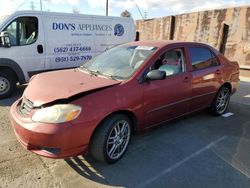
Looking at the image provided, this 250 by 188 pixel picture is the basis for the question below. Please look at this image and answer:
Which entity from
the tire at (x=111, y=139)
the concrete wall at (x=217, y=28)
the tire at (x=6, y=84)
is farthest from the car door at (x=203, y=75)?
the concrete wall at (x=217, y=28)

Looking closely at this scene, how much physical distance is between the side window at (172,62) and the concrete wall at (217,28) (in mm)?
7131

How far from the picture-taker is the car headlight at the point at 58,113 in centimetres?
275

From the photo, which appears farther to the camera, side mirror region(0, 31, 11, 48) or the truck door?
the truck door

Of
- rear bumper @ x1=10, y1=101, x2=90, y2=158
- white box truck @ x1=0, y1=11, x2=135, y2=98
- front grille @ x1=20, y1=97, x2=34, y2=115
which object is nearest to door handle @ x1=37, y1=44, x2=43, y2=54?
white box truck @ x1=0, y1=11, x2=135, y2=98

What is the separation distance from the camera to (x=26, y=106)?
3189mm

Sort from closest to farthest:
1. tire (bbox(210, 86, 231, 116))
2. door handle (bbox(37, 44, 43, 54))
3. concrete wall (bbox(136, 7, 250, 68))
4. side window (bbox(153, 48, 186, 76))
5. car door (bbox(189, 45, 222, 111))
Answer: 1. side window (bbox(153, 48, 186, 76))
2. car door (bbox(189, 45, 222, 111))
3. tire (bbox(210, 86, 231, 116))
4. door handle (bbox(37, 44, 43, 54))
5. concrete wall (bbox(136, 7, 250, 68))

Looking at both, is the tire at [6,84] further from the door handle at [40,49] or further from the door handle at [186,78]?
the door handle at [186,78]

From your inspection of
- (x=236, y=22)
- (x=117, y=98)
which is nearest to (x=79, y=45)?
(x=117, y=98)

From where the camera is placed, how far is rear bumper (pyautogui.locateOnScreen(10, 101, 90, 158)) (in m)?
2.72

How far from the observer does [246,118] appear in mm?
5258

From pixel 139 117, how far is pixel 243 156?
5.35ft

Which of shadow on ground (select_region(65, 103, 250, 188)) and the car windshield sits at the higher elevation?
the car windshield

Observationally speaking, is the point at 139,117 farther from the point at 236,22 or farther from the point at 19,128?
the point at 236,22

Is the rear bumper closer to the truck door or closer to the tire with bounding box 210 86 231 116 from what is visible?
the tire with bounding box 210 86 231 116
